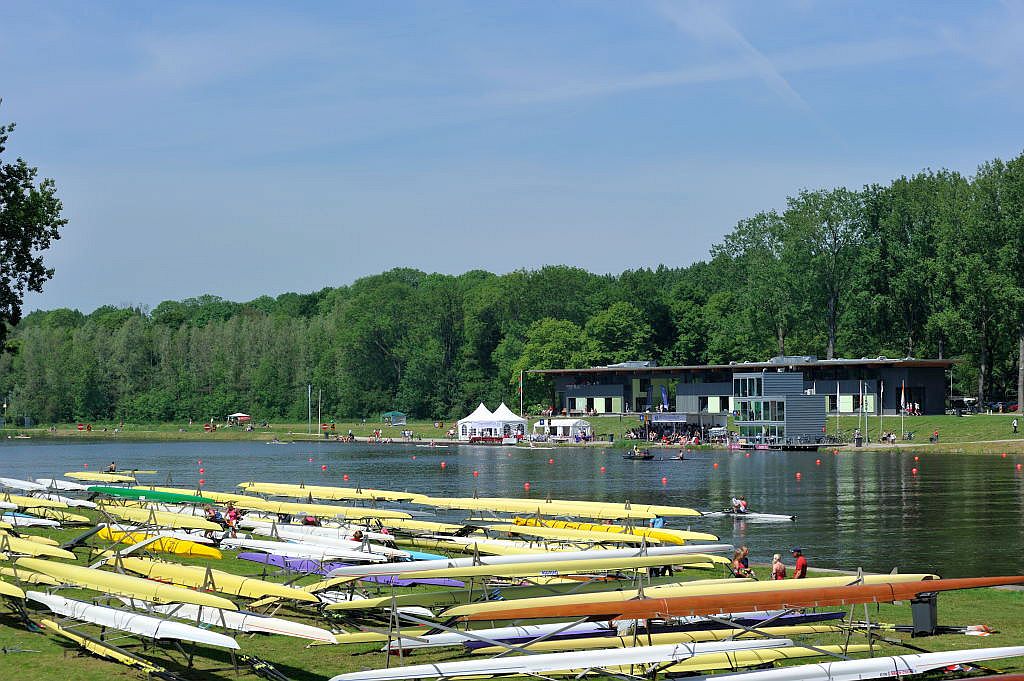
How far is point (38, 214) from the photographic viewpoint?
130 feet

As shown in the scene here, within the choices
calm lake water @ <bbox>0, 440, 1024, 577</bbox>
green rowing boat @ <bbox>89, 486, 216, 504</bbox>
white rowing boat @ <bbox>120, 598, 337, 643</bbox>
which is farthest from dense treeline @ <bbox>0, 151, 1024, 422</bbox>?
white rowing boat @ <bbox>120, 598, 337, 643</bbox>

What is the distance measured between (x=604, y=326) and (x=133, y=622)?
121 m

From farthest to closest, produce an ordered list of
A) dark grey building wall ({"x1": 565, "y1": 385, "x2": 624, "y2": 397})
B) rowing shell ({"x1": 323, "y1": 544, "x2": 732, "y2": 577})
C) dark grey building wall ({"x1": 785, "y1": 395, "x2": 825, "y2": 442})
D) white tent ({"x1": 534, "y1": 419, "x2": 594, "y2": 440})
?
dark grey building wall ({"x1": 565, "y1": 385, "x2": 624, "y2": 397}) → white tent ({"x1": 534, "y1": 419, "x2": 594, "y2": 440}) → dark grey building wall ({"x1": 785, "y1": 395, "x2": 825, "y2": 442}) → rowing shell ({"x1": 323, "y1": 544, "x2": 732, "y2": 577})

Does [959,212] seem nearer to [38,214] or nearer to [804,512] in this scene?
[804,512]

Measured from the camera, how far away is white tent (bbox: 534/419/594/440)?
373 feet

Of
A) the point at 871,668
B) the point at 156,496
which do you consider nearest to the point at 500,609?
the point at 871,668

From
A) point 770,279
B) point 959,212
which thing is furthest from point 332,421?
point 959,212

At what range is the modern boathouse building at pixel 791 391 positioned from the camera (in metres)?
97.9

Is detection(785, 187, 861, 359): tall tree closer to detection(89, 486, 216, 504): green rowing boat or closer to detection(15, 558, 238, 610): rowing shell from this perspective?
detection(89, 486, 216, 504): green rowing boat

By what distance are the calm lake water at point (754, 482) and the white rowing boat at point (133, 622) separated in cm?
2152

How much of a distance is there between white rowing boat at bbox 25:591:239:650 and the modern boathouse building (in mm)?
82303

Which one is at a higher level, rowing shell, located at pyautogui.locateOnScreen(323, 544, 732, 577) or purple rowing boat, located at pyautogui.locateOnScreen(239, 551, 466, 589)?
rowing shell, located at pyautogui.locateOnScreen(323, 544, 732, 577)

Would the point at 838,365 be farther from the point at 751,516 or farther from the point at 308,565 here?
the point at 308,565

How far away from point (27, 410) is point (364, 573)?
15372 centimetres
